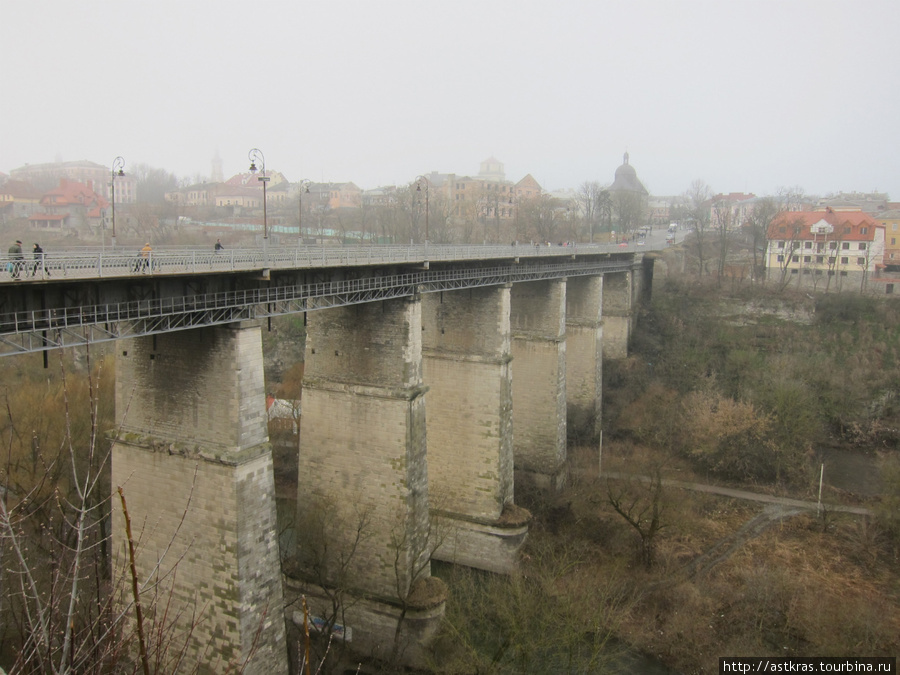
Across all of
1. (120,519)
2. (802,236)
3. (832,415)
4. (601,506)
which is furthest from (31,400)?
(802,236)

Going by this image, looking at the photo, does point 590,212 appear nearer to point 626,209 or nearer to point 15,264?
point 626,209

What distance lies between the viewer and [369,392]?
2002 centimetres

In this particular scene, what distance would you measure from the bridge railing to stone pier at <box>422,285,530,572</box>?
8.37ft

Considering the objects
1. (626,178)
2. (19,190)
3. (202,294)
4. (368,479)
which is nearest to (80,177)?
(19,190)

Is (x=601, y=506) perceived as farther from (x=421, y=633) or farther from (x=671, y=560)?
(x=421, y=633)

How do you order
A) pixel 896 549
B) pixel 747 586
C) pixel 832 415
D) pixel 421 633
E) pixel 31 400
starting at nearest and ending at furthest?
pixel 421 633, pixel 747 586, pixel 896 549, pixel 31 400, pixel 832 415

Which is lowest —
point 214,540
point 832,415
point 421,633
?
point 421,633

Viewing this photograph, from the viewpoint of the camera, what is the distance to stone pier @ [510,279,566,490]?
29734 millimetres

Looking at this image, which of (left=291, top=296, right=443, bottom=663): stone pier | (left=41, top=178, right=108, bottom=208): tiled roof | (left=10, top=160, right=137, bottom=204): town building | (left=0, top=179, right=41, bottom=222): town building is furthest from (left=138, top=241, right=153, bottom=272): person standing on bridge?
(left=10, top=160, right=137, bottom=204): town building

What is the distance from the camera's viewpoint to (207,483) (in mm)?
14523

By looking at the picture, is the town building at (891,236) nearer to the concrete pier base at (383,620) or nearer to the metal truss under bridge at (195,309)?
the metal truss under bridge at (195,309)

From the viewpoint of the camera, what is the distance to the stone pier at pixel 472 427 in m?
24.7

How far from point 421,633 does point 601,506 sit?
415 inches

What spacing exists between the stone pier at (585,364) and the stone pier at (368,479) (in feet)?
54.5
